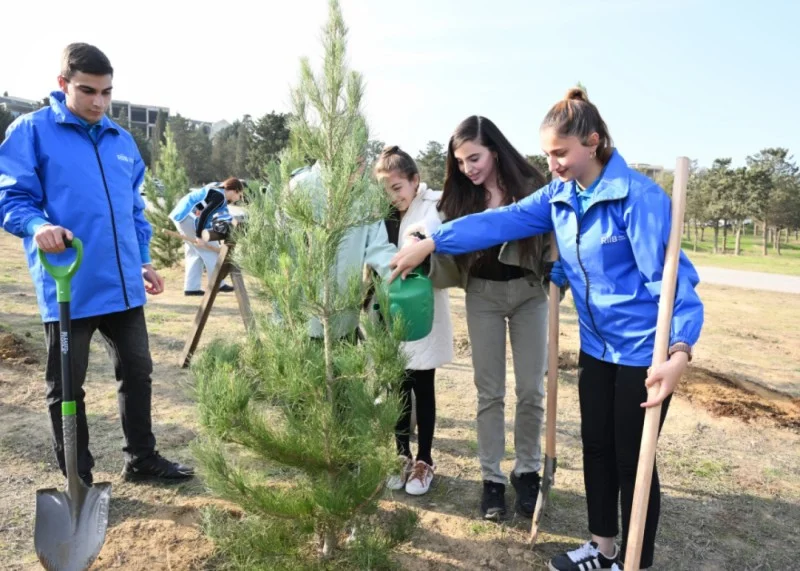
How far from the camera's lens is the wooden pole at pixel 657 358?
1982 millimetres

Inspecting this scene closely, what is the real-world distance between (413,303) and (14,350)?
5.14 metres

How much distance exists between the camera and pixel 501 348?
10.0 feet

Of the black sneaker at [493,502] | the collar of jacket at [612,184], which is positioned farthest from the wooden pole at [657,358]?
the black sneaker at [493,502]

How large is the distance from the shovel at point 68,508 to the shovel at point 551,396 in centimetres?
205

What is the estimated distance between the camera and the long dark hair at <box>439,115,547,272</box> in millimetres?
2896

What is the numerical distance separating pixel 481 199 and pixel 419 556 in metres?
1.80

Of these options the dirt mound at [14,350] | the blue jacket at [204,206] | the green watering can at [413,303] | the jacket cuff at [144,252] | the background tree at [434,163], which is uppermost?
the background tree at [434,163]

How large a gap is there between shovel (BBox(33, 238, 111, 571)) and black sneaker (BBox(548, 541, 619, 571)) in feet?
6.79

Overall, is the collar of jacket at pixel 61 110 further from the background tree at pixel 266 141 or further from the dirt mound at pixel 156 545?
the dirt mound at pixel 156 545

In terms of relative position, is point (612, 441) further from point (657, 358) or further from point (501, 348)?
point (501, 348)

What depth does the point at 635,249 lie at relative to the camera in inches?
83.5

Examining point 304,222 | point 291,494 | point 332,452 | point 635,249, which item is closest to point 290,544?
point 291,494

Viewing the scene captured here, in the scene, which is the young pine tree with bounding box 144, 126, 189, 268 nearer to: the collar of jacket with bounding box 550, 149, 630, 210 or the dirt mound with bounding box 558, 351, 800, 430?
the dirt mound with bounding box 558, 351, 800, 430

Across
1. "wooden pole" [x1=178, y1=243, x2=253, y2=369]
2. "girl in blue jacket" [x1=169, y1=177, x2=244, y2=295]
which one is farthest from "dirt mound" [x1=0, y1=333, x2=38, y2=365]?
"girl in blue jacket" [x1=169, y1=177, x2=244, y2=295]
